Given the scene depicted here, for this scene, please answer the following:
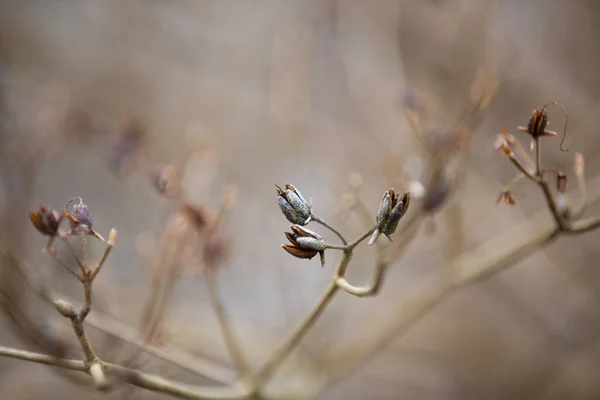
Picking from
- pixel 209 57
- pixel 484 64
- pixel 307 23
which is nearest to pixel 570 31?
pixel 484 64

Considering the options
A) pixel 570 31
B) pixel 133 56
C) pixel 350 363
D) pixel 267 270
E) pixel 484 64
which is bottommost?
pixel 350 363

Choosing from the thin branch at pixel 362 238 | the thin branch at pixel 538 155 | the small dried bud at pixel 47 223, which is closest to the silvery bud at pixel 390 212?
the thin branch at pixel 362 238

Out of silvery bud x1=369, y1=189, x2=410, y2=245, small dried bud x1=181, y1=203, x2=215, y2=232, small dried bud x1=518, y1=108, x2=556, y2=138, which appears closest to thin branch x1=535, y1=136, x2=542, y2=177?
small dried bud x1=518, y1=108, x2=556, y2=138

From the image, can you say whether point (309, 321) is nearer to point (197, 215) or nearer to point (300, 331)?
point (300, 331)

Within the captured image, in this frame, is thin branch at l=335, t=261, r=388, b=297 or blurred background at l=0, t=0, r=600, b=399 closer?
thin branch at l=335, t=261, r=388, b=297

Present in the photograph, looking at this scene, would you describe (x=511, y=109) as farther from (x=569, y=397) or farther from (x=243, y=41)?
(x=243, y=41)

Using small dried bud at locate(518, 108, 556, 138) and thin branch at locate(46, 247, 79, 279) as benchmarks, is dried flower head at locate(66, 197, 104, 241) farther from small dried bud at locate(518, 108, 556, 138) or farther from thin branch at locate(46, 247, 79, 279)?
small dried bud at locate(518, 108, 556, 138)

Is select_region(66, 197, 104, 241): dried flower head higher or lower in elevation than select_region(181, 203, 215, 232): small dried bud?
lower
